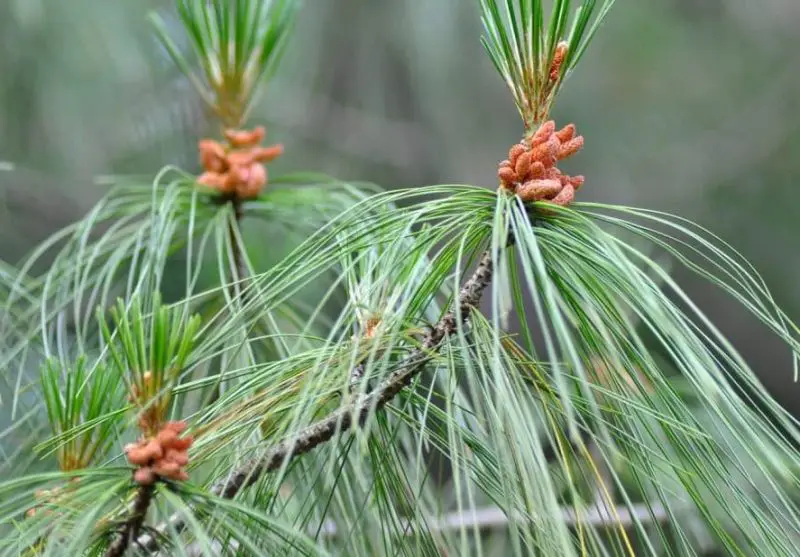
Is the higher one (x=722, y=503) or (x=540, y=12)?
(x=540, y=12)

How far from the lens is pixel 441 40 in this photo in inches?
51.3

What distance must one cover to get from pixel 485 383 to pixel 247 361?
0.20m

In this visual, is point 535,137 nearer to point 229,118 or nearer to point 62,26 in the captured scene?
point 229,118

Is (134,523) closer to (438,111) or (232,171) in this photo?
(232,171)

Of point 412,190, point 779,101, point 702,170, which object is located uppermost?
Answer: point 779,101

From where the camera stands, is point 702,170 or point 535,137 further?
point 702,170

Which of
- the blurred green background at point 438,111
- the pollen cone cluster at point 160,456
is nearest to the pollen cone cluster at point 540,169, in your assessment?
the pollen cone cluster at point 160,456

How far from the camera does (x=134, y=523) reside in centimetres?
32

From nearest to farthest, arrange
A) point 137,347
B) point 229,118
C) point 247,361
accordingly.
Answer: point 137,347 → point 247,361 → point 229,118

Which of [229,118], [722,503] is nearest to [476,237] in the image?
[722,503]

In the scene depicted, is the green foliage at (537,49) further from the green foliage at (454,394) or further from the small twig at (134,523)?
the small twig at (134,523)

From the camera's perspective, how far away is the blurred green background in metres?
1.17

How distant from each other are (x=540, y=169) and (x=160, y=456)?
189mm

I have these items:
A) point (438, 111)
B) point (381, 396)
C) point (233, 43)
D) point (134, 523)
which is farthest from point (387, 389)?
point (438, 111)
